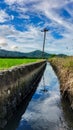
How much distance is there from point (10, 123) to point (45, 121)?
142 centimetres

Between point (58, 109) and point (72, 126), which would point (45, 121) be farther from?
point (58, 109)

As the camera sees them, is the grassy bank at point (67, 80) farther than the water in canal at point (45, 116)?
Yes

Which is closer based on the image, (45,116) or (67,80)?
(45,116)

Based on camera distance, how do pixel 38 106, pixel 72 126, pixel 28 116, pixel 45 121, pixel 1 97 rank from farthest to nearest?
pixel 38 106, pixel 28 116, pixel 45 121, pixel 72 126, pixel 1 97

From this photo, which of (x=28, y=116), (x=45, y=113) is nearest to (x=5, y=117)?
(x=28, y=116)

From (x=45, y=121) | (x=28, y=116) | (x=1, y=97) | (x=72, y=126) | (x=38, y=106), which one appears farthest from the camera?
(x=38, y=106)

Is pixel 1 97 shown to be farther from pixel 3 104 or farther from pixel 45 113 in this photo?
pixel 45 113

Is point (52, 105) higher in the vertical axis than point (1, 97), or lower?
lower

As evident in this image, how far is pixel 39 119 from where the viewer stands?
11945mm

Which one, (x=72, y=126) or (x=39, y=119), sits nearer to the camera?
(x=72, y=126)

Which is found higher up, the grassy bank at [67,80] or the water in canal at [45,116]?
the grassy bank at [67,80]

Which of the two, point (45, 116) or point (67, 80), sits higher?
point (67, 80)

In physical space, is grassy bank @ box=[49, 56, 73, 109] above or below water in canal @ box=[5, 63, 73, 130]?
above

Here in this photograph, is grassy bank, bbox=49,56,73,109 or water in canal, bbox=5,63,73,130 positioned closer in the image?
water in canal, bbox=5,63,73,130
